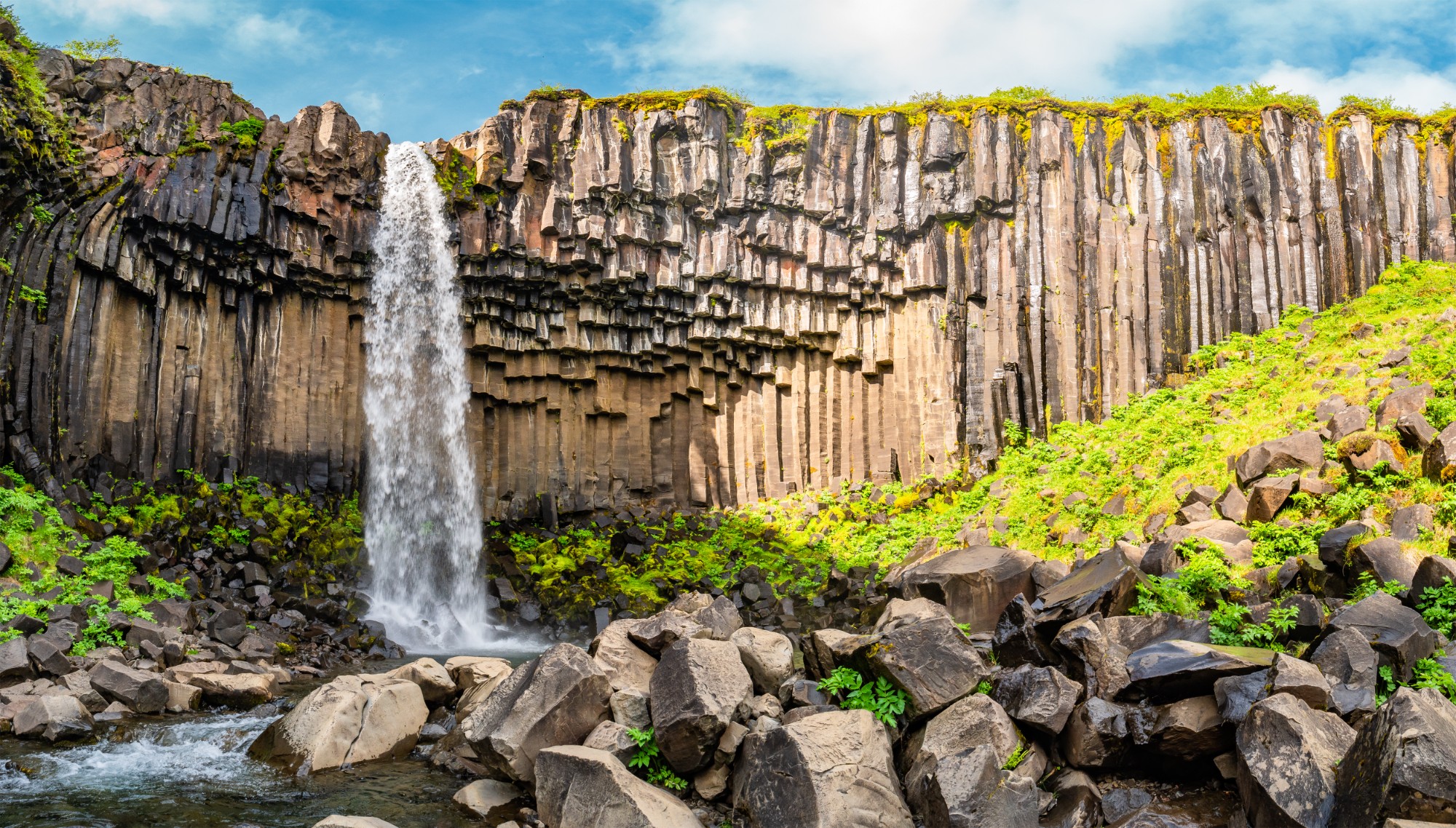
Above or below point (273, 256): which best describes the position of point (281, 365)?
below

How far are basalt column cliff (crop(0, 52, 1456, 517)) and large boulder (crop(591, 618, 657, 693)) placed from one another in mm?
13764

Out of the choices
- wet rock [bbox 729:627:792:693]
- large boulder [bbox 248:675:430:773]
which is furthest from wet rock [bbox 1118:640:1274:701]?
large boulder [bbox 248:675:430:773]

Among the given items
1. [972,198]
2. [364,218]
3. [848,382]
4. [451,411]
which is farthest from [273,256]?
[972,198]

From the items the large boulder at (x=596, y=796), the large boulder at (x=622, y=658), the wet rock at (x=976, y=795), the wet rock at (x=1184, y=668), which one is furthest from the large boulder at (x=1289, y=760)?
the large boulder at (x=622, y=658)

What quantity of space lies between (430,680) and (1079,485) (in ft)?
41.1

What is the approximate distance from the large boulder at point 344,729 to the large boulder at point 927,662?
498 centimetres

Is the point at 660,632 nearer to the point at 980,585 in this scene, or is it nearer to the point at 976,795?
the point at 976,795

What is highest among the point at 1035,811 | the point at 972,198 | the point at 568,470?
the point at 972,198

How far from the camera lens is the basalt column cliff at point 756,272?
2084 centimetres

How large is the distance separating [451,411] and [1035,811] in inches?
727

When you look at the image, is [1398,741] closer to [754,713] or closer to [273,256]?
[754,713]

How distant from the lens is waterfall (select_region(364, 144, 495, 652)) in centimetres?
2153

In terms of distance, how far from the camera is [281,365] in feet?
69.9

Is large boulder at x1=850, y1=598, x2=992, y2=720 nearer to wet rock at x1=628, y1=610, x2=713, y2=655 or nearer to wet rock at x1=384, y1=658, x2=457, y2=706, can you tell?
wet rock at x1=628, y1=610, x2=713, y2=655
